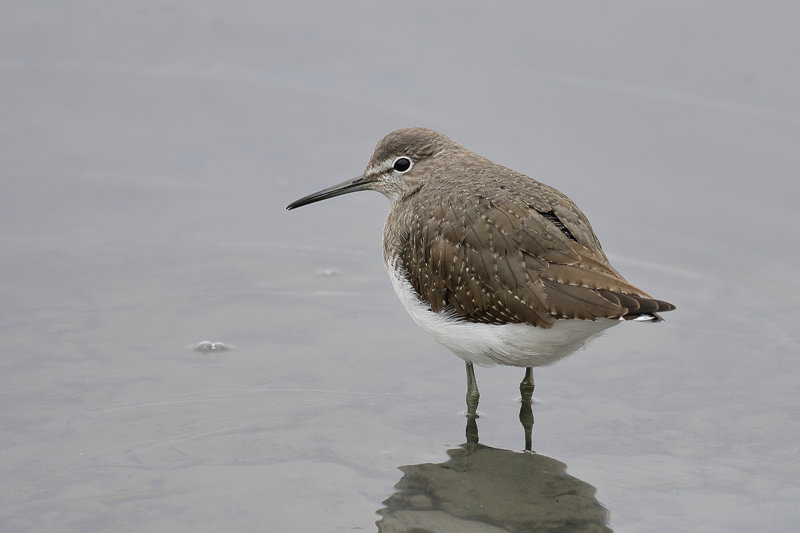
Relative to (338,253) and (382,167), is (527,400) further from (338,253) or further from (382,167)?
(338,253)

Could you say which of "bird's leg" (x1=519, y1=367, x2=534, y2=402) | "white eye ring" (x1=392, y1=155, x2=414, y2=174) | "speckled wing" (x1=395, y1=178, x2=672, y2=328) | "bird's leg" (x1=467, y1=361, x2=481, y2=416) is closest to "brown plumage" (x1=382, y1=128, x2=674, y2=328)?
"speckled wing" (x1=395, y1=178, x2=672, y2=328)

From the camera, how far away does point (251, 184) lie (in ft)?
39.1

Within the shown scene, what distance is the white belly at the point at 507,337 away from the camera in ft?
24.5

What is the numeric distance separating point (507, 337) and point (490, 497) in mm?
1098

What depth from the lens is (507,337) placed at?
7.63 meters

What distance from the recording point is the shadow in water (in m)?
6.84

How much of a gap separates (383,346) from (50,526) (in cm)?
339

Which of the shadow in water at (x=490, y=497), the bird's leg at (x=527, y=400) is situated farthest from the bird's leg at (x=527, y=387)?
the shadow in water at (x=490, y=497)

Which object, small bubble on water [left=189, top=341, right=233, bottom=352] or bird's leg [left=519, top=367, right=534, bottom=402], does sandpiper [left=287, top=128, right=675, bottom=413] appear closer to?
bird's leg [left=519, top=367, right=534, bottom=402]

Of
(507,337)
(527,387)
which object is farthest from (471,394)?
(507,337)

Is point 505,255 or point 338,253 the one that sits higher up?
point 505,255

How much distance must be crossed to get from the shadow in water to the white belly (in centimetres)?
63

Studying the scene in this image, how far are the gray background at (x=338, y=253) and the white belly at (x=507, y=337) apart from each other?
0.62m

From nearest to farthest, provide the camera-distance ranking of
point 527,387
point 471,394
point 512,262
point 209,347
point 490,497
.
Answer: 1. point 490,497
2. point 512,262
3. point 471,394
4. point 527,387
5. point 209,347
